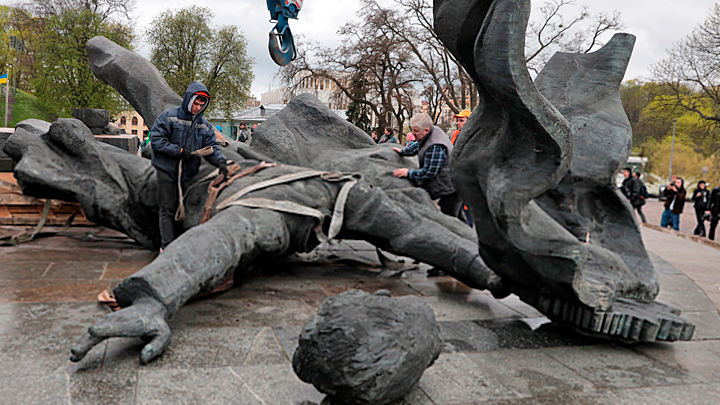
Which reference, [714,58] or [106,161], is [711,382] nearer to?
[106,161]

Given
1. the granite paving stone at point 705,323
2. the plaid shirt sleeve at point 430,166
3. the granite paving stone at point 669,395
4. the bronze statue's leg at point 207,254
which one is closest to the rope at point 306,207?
the bronze statue's leg at point 207,254

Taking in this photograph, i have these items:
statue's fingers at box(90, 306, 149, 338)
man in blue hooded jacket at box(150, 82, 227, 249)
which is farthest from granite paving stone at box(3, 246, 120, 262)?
statue's fingers at box(90, 306, 149, 338)

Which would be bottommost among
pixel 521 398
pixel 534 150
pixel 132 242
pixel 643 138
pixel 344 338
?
pixel 132 242

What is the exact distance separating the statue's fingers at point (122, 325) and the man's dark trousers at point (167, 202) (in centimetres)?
198

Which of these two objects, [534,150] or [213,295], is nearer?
[534,150]

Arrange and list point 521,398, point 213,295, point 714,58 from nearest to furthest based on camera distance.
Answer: point 521,398 < point 213,295 < point 714,58

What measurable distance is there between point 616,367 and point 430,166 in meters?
2.77

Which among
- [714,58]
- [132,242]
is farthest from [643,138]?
[132,242]

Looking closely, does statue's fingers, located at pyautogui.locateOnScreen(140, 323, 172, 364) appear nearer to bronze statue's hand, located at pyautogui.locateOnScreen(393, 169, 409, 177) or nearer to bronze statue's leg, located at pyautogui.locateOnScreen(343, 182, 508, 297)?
bronze statue's leg, located at pyautogui.locateOnScreen(343, 182, 508, 297)

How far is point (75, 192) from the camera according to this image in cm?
545

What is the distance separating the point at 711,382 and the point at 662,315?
544 mm

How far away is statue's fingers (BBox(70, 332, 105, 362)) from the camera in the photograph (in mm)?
2662

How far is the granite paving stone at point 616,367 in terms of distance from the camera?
2.93 metres

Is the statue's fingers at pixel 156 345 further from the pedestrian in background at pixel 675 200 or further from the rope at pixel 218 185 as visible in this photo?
the pedestrian in background at pixel 675 200
